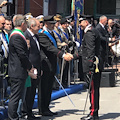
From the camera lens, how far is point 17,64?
7.82 metres

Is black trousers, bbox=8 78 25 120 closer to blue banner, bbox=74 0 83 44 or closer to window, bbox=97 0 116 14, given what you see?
blue banner, bbox=74 0 83 44

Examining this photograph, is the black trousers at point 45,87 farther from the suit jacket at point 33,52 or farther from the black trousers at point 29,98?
the suit jacket at point 33,52

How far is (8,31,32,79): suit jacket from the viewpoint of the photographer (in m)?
7.73

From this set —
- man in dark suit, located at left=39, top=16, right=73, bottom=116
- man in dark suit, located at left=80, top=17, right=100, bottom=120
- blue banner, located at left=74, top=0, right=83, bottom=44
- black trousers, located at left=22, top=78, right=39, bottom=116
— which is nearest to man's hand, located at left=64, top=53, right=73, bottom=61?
man in dark suit, located at left=39, top=16, right=73, bottom=116

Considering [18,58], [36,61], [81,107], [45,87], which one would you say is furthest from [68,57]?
[81,107]

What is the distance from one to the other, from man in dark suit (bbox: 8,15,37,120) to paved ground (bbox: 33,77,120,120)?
1.59m

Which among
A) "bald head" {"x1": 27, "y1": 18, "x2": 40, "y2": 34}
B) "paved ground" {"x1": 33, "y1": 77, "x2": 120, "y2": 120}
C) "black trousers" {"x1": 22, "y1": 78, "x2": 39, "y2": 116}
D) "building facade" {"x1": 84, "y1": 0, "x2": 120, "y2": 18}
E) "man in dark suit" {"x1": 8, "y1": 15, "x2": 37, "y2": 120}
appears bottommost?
"paved ground" {"x1": 33, "y1": 77, "x2": 120, "y2": 120}

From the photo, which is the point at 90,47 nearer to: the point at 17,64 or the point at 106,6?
the point at 17,64

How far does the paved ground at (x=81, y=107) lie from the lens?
9523 millimetres

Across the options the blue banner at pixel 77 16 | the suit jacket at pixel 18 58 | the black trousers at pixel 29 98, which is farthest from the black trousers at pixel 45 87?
the blue banner at pixel 77 16

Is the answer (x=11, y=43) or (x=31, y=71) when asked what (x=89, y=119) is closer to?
(x=31, y=71)

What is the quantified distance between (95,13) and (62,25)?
38.0 feet

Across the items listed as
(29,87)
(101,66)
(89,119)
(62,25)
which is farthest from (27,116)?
(62,25)

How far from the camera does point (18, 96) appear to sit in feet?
26.0
